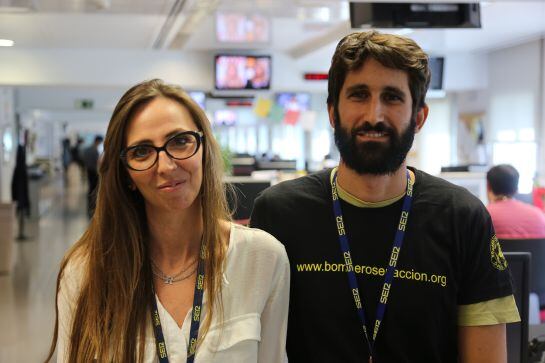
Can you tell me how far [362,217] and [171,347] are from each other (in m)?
0.55

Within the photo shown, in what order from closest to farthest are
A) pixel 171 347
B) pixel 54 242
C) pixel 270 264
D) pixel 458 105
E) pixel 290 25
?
pixel 171 347
pixel 270 264
pixel 290 25
pixel 54 242
pixel 458 105

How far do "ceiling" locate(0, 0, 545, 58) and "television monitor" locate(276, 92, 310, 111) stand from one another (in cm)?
528

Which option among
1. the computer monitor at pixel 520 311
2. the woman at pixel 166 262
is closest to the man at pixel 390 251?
the woman at pixel 166 262

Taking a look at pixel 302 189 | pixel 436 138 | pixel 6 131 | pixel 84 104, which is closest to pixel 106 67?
pixel 6 131

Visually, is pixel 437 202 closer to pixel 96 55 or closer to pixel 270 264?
pixel 270 264

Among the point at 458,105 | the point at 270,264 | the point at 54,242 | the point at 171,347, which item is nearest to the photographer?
the point at 171,347

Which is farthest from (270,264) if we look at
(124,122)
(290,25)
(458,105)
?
(458,105)

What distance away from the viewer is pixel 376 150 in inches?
64.2

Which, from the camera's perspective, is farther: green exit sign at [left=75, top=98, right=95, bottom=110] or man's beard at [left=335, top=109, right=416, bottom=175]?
green exit sign at [left=75, top=98, right=95, bottom=110]

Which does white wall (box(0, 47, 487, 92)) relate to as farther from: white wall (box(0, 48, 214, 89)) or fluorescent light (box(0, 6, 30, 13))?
fluorescent light (box(0, 6, 30, 13))

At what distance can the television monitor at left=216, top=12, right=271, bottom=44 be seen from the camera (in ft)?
25.5

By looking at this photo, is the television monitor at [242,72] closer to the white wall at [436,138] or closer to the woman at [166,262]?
the white wall at [436,138]

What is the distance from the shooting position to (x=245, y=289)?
1673mm

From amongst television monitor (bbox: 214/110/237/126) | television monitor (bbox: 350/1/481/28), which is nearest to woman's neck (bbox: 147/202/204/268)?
television monitor (bbox: 350/1/481/28)
